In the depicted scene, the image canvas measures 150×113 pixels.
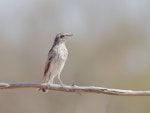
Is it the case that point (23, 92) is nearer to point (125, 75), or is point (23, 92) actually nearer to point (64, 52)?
point (125, 75)

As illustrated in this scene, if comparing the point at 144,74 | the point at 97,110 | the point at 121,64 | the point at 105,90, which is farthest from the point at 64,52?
the point at 121,64

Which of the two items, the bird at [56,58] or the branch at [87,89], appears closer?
the branch at [87,89]

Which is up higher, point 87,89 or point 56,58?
point 56,58

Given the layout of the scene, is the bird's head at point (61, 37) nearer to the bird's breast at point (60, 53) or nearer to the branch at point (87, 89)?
the bird's breast at point (60, 53)

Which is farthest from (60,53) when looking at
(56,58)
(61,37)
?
(61,37)

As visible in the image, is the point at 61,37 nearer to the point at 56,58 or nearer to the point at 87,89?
the point at 56,58

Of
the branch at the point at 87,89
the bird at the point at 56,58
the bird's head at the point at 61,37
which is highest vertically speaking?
the bird's head at the point at 61,37

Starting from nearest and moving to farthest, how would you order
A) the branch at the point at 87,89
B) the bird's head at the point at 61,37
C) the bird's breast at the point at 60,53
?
the branch at the point at 87,89 → the bird's head at the point at 61,37 → the bird's breast at the point at 60,53

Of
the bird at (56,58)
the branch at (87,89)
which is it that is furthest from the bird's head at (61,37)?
the branch at (87,89)

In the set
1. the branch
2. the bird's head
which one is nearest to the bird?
the bird's head

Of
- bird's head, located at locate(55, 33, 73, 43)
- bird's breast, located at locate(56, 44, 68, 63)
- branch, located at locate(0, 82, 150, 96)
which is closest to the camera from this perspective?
branch, located at locate(0, 82, 150, 96)

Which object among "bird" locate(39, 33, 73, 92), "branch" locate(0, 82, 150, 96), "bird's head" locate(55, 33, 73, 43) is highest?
"bird's head" locate(55, 33, 73, 43)

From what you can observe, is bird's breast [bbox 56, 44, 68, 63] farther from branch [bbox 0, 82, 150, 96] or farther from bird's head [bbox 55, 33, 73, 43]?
branch [bbox 0, 82, 150, 96]
